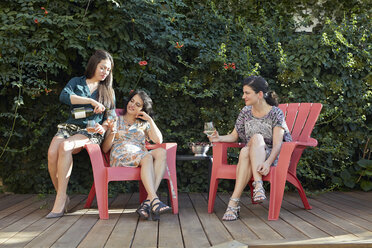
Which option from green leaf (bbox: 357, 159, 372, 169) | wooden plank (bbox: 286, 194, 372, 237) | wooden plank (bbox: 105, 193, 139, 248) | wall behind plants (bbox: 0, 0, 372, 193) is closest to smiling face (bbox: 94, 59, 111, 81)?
wall behind plants (bbox: 0, 0, 372, 193)

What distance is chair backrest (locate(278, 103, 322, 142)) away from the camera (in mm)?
3227

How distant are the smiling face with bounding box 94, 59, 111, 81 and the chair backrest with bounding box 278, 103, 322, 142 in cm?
154

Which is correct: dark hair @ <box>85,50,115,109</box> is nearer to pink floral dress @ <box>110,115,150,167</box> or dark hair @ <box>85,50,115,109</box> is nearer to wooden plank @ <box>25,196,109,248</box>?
pink floral dress @ <box>110,115,150,167</box>

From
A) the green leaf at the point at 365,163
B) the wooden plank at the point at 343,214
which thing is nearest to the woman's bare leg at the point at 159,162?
the wooden plank at the point at 343,214

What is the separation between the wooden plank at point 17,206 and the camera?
307 centimetres

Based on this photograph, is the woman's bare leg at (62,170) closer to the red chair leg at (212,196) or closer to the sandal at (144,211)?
the sandal at (144,211)

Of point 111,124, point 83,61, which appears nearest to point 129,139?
point 111,124

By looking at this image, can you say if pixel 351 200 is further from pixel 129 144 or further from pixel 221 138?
pixel 129 144

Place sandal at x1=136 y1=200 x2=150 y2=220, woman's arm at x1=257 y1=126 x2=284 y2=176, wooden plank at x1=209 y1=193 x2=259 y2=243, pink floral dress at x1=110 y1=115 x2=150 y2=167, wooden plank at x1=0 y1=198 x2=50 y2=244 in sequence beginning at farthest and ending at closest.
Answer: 1. pink floral dress at x1=110 y1=115 x2=150 y2=167
2. woman's arm at x1=257 y1=126 x2=284 y2=176
3. sandal at x1=136 y1=200 x2=150 y2=220
4. wooden plank at x1=0 y1=198 x2=50 y2=244
5. wooden plank at x1=209 y1=193 x2=259 y2=243

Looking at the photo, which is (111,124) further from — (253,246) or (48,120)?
(253,246)

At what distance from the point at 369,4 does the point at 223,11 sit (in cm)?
173

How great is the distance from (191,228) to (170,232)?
17 centimetres

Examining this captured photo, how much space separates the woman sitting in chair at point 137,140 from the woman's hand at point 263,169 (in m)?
0.69

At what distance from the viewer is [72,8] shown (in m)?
3.75
